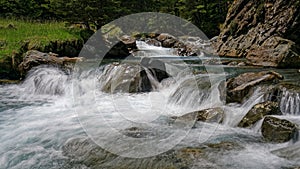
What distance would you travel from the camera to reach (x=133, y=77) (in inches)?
389

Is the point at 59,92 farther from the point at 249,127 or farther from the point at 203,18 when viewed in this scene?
the point at 203,18

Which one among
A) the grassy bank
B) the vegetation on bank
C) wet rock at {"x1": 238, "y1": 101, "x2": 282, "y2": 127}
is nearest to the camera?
wet rock at {"x1": 238, "y1": 101, "x2": 282, "y2": 127}

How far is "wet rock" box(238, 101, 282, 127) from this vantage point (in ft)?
20.8

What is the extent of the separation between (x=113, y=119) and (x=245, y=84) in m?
3.75

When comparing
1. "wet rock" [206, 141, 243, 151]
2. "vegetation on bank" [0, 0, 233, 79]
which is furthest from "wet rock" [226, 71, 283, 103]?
"vegetation on bank" [0, 0, 233, 79]

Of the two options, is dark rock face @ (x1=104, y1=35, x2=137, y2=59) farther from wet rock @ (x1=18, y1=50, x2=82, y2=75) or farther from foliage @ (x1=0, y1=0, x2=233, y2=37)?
wet rock @ (x1=18, y1=50, x2=82, y2=75)

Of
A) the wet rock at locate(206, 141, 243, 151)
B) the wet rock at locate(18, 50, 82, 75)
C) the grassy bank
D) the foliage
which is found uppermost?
the foliage

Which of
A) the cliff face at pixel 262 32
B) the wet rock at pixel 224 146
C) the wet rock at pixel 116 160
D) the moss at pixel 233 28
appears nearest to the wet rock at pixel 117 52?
the cliff face at pixel 262 32

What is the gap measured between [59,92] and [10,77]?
2.98m

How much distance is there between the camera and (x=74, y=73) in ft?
37.8

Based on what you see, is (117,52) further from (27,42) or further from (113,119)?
(113,119)

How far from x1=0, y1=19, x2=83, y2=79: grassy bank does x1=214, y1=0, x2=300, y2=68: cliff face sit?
31.8 ft

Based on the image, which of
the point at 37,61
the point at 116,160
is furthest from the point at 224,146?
the point at 37,61

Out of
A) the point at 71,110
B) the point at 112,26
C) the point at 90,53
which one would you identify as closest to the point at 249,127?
the point at 71,110
